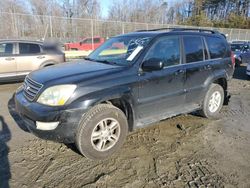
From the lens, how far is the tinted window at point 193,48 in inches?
187

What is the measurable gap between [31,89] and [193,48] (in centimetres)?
312

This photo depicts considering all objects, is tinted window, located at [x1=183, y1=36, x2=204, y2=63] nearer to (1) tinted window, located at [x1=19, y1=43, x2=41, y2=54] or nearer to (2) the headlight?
(2) the headlight

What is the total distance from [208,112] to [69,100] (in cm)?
335

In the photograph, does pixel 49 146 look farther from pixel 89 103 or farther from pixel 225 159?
pixel 225 159

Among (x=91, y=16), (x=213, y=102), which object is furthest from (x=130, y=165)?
(x=91, y=16)

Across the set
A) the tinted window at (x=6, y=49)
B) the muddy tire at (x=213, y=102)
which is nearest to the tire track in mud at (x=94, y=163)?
the muddy tire at (x=213, y=102)

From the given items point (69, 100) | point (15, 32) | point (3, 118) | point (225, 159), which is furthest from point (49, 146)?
point (15, 32)

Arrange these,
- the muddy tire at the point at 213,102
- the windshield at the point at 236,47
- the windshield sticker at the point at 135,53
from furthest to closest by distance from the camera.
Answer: the windshield at the point at 236,47 < the muddy tire at the point at 213,102 < the windshield sticker at the point at 135,53

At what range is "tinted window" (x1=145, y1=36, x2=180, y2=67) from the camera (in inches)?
165

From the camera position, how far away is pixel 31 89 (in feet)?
12.1

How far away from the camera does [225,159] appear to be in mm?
3713

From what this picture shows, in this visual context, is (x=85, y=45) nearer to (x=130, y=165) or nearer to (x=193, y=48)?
(x=193, y=48)

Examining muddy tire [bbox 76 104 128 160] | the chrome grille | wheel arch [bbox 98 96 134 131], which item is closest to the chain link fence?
the chrome grille

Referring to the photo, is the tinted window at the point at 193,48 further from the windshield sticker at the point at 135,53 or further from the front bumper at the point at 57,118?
the front bumper at the point at 57,118
